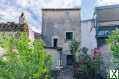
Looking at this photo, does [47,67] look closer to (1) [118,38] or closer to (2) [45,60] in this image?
(2) [45,60]

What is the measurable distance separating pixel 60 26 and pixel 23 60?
1057 inches

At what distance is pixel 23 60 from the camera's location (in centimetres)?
2077

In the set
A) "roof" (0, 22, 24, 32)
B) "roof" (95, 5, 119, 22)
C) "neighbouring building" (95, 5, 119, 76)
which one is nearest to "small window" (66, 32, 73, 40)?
"neighbouring building" (95, 5, 119, 76)

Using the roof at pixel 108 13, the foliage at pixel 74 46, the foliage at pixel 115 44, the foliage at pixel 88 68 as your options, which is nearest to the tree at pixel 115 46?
the foliage at pixel 115 44

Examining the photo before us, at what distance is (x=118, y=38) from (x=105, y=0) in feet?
50.0

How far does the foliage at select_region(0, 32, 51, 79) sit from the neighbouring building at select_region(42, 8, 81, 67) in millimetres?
22797

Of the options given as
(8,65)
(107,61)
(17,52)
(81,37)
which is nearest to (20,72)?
(8,65)

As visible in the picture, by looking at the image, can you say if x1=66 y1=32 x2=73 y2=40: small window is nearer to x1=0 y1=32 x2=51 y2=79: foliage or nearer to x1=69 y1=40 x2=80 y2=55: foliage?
x1=69 y1=40 x2=80 y2=55: foliage

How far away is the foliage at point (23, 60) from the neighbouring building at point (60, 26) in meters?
22.8

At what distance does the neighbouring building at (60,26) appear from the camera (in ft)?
154

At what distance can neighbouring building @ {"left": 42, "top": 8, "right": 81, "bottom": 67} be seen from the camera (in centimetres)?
4706

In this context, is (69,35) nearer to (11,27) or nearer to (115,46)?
(11,27)

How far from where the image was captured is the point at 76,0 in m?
47.6

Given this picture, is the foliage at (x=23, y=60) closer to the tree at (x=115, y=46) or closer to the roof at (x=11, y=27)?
the roof at (x=11, y=27)
